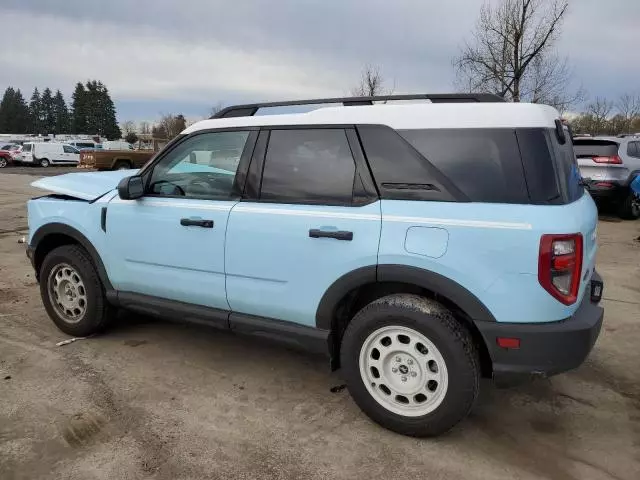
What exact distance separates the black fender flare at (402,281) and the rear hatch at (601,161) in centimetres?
977

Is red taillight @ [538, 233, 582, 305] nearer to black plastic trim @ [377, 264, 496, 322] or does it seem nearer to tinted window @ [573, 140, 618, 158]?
black plastic trim @ [377, 264, 496, 322]

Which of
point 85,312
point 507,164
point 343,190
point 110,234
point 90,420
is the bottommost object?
point 90,420

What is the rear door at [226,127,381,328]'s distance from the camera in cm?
298

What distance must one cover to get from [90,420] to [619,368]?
371 centimetres

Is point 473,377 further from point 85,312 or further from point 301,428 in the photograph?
point 85,312

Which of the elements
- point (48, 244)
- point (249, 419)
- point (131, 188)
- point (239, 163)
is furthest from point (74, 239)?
point (249, 419)

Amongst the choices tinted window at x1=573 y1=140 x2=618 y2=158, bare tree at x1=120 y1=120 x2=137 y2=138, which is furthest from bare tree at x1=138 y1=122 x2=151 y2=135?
tinted window at x1=573 y1=140 x2=618 y2=158

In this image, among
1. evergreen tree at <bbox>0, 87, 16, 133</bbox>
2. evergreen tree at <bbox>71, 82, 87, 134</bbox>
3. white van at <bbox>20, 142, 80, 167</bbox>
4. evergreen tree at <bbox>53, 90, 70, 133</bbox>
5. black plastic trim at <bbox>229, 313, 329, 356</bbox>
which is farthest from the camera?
evergreen tree at <bbox>53, 90, 70, 133</bbox>

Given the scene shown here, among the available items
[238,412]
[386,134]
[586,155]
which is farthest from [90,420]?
[586,155]

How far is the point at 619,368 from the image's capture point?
13.0 feet

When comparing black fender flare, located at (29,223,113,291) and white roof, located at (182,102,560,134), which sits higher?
white roof, located at (182,102,560,134)

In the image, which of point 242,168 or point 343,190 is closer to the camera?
point 343,190

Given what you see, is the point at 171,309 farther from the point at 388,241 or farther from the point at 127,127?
the point at 127,127

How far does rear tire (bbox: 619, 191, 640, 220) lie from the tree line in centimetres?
9757
